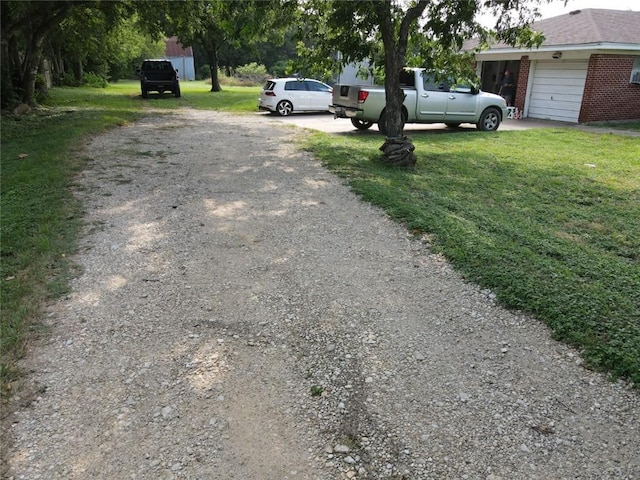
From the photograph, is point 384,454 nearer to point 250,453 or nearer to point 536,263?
point 250,453

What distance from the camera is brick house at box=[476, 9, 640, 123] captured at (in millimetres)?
16328

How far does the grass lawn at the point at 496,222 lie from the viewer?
3.53m

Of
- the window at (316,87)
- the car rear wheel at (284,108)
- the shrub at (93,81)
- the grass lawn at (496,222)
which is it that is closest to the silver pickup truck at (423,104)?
the grass lawn at (496,222)

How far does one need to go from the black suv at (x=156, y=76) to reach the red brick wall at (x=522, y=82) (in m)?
16.9

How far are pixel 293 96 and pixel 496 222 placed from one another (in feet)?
49.4

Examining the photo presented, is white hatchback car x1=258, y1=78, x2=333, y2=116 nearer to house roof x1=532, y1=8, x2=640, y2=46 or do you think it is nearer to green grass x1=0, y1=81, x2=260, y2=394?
house roof x1=532, y1=8, x2=640, y2=46

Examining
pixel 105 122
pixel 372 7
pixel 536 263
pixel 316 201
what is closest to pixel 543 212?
pixel 536 263

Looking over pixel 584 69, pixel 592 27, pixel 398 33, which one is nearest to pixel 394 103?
pixel 398 33

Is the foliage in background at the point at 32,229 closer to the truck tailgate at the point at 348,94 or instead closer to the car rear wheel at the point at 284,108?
the truck tailgate at the point at 348,94

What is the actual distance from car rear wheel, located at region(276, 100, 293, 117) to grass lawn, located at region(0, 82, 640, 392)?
8.46 metres

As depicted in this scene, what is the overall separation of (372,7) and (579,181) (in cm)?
439

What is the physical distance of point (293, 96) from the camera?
19.3 m

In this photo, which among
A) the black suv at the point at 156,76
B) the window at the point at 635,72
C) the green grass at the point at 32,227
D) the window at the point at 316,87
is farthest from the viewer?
the black suv at the point at 156,76

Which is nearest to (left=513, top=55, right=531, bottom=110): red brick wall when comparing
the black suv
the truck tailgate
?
the truck tailgate
